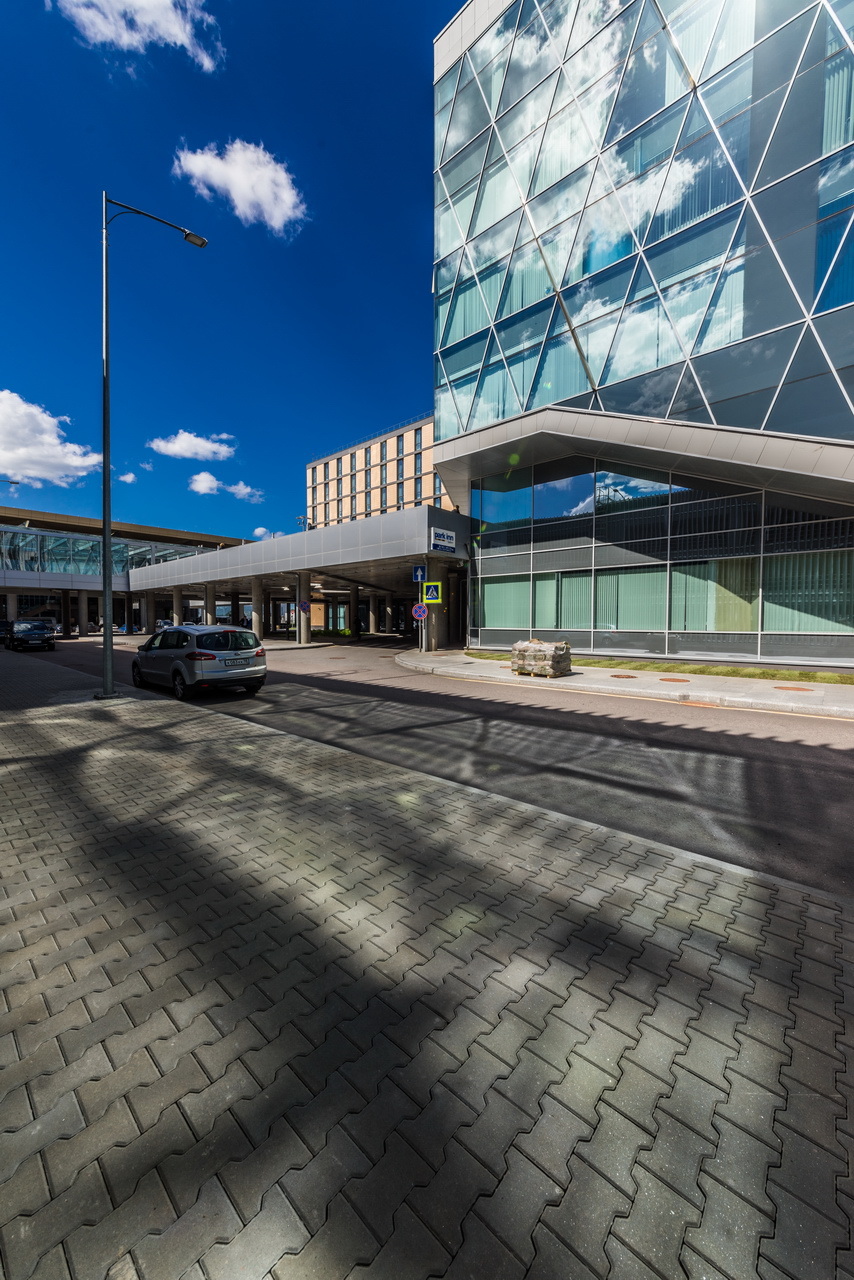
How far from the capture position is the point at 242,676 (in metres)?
11.4

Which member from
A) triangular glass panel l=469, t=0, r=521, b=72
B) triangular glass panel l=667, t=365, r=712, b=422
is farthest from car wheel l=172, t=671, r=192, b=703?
triangular glass panel l=469, t=0, r=521, b=72

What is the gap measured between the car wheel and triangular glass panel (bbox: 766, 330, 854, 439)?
53.3ft

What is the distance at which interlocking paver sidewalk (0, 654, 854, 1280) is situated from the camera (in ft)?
4.95

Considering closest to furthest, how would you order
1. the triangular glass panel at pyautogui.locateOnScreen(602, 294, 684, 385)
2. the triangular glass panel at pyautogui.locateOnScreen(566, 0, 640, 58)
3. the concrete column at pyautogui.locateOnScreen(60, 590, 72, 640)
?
the triangular glass panel at pyautogui.locateOnScreen(602, 294, 684, 385)
the triangular glass panel at pyautogui.locateOnScreen(566, 0, 640, 58)
the concrete column at pyautogui.locateOnScreen(60, 590, 72, 640)

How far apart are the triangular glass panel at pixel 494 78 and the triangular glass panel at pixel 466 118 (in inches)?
9.9

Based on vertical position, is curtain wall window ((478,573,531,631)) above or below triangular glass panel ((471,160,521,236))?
below

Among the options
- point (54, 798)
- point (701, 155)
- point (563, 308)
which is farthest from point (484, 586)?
point (54, 798)

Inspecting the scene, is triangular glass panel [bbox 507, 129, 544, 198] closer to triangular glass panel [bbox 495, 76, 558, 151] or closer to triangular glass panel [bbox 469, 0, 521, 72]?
triangular glass panel [bbox 495, 76, 558, 151]

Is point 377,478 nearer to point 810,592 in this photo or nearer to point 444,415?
point 444,415

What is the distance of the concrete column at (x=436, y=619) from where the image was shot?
950 inches

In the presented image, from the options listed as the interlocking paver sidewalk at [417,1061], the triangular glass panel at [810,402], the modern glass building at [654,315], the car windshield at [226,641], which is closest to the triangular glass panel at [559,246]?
the modern glass building at [654,315]

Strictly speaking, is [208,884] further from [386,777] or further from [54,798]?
[54,798]

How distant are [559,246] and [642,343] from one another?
222 inches

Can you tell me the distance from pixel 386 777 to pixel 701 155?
2042 cm
